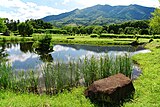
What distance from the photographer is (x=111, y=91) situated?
15500 mm

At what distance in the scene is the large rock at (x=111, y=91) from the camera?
15609 mm

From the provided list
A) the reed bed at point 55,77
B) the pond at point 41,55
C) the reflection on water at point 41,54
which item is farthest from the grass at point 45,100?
the reflection on water at point 41,54

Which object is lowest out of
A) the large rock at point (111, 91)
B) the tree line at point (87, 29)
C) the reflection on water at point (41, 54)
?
the reflection on water at point (41, 54)

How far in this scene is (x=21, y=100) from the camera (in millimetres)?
16312

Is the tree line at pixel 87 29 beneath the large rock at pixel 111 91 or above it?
above

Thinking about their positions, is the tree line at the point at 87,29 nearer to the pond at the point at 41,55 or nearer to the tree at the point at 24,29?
the tree at the point at 24,29

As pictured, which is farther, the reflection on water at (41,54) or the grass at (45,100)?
the reflection on water at (41,54)

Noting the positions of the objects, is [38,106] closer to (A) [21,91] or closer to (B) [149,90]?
(A) [21,91]

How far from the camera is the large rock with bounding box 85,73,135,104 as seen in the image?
1561 cm

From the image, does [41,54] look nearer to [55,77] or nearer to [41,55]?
[41,55]

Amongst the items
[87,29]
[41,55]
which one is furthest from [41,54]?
[87,29]

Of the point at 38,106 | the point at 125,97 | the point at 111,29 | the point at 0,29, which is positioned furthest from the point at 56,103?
the point at 111,29

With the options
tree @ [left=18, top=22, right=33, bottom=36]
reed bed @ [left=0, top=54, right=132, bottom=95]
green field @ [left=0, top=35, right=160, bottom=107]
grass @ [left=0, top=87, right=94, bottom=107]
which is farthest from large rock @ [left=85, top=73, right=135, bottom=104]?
tree @ [left=18, top=22, right=33, bottom=36]

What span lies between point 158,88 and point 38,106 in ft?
28.6
